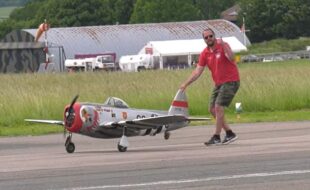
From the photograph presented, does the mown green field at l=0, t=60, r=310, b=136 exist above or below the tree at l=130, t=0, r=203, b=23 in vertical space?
below

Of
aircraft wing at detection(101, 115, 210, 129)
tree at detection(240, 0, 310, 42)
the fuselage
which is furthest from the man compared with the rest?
tree at detection(240, 0, 310, 42)

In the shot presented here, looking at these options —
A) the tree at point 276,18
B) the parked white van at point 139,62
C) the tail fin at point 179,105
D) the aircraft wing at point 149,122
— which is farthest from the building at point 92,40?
the aircraft wing at point 149,122

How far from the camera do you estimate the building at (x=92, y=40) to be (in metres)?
79.2

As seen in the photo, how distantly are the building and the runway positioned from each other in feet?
202

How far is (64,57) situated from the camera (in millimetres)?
81562

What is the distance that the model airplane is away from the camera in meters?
15.3

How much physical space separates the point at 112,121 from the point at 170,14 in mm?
100625

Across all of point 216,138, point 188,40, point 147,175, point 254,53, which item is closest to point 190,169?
point 147,175

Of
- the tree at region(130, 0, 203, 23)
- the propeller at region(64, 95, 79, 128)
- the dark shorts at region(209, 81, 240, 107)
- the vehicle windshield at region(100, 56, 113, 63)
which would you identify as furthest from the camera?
the tree at region(130, 0, 203, 23)

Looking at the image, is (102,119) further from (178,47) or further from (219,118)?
(178,47)

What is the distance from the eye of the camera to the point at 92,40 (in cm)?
8444

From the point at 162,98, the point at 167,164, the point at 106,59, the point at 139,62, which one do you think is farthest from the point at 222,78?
the point at 106,59

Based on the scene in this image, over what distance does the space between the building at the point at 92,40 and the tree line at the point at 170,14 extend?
73.2 feet

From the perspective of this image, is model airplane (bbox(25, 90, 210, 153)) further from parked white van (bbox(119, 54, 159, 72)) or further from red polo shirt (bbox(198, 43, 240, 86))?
parked white van (bbox(119, 54, 159, 72))
